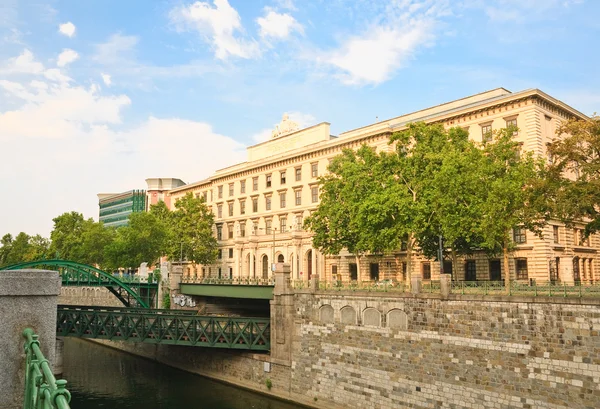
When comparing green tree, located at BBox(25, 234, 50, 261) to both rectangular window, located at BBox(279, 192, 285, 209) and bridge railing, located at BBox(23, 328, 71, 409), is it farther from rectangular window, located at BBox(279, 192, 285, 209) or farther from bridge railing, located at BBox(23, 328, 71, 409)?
bridge railing, located at BBox(23, 328, 71, 409)

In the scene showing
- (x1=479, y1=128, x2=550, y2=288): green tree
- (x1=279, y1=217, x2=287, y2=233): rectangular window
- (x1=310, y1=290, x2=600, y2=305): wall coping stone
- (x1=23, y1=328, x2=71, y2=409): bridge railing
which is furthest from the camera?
(x1=279, y1=217, x2=287, y2=233): rectangular window

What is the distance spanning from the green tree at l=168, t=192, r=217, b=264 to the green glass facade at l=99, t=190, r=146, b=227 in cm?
4814

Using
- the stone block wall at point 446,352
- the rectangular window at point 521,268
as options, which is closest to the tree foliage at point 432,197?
the rectangular window at point 521,268

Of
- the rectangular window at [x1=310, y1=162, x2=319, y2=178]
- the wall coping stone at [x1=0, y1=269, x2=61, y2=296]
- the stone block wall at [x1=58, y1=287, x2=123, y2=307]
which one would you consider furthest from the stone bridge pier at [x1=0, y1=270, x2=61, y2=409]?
the stone block wall at [x1=58, y1=287, x2=123, y2=307]

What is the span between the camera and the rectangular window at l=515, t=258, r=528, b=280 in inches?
1815

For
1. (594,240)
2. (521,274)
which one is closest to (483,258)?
(521,274)

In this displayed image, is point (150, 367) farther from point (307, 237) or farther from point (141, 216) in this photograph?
point (141, 216)

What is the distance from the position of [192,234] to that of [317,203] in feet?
71.0

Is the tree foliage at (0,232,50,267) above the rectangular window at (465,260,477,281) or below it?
above

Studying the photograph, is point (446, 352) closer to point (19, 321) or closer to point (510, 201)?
point (510, 201)

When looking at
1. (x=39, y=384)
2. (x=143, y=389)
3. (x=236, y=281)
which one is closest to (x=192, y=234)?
(x=236, y=281)

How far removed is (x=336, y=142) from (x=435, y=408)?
39441mm

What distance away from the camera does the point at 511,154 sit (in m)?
37.1

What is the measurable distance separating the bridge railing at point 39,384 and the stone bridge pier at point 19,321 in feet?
0.44
